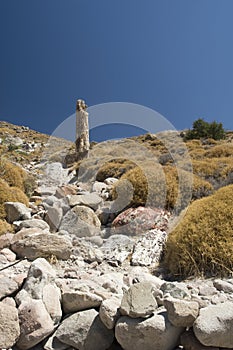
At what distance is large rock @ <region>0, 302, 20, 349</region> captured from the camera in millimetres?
2416

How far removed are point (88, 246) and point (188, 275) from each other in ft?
5.51

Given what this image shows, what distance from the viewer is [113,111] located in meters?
8.16

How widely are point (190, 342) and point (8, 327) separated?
146 centimetres

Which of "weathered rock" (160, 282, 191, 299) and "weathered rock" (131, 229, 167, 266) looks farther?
"weathered rock" (131, 229, 167, 266)

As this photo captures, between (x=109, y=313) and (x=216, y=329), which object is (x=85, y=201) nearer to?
(x=109, y=313)

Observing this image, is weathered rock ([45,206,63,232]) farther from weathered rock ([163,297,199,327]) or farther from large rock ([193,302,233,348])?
large rock ([193,302,233,348])

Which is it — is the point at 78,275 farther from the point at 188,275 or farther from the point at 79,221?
the point at 79,221

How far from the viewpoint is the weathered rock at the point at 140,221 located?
5.98 metres

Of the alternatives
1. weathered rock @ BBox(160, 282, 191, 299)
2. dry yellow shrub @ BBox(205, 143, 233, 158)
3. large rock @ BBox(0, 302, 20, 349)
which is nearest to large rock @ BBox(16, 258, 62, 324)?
large rock @ BBox(0, 302, 20, 349)

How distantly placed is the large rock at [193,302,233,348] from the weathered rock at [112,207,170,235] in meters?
3.53

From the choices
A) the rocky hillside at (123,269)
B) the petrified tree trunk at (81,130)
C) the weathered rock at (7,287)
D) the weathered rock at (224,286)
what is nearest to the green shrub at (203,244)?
the rocky hillside at (123,269)

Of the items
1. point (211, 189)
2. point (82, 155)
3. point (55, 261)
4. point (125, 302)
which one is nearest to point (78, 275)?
point (55, 261)

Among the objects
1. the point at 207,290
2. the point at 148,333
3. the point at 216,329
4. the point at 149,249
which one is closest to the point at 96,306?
the point at 148,333

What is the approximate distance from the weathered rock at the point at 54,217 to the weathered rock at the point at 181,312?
3890mm
